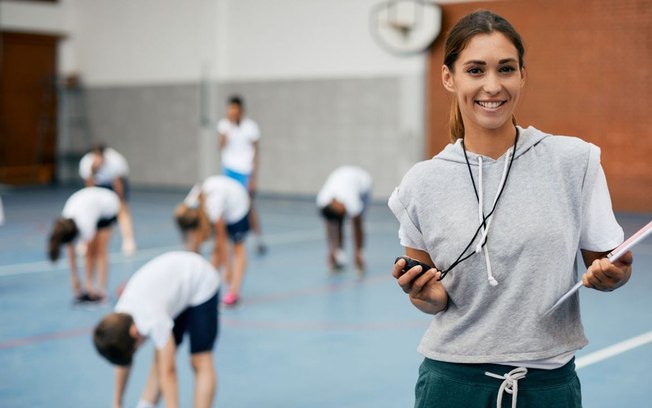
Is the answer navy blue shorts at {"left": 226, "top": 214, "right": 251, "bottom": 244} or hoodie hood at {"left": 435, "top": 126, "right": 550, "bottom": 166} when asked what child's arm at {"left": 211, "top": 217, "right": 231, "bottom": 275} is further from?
hoodie hood at {"left": 435, "top": 126, "right": 550, "bottom": 166}

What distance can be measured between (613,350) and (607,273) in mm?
3534

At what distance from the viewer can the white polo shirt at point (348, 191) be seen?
7.05 meters

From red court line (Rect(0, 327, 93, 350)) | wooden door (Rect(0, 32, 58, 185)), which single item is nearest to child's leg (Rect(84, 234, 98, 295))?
red court line (Rect(0, 327, 93, 350))

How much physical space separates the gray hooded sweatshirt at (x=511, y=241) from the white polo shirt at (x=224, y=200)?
4478 mm

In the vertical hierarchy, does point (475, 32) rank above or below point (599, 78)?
above

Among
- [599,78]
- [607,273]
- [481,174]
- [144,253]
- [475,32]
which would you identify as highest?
[475,32]

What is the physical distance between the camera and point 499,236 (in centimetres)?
146

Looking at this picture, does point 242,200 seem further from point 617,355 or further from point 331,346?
point 617,355

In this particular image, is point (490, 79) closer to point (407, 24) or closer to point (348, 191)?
point (348, 191)

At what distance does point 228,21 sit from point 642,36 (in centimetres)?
731

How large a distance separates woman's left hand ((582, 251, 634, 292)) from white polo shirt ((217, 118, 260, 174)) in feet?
22.8

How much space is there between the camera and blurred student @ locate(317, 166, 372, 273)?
6973 millimetres

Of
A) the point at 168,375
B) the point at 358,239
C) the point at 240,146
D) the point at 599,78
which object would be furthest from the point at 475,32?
the point at 599,78

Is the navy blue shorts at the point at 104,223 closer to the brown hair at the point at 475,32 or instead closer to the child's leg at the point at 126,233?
the child's leg at the point at 126,233
